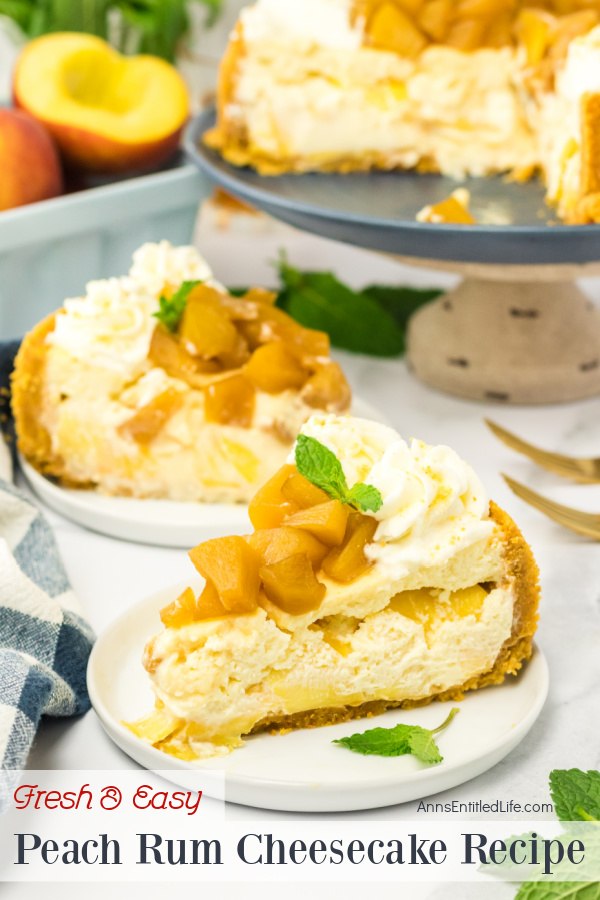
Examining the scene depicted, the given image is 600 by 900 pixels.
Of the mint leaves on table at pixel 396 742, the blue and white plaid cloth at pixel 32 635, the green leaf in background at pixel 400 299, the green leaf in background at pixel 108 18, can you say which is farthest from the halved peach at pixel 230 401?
the green leaf in background at pixel 108 18

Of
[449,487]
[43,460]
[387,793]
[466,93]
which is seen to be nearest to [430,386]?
[466,93]

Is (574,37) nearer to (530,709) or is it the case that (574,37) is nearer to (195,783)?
(530,709)

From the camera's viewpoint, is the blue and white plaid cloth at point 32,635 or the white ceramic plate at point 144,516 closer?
the blue and white plaid cloth at point 32,635

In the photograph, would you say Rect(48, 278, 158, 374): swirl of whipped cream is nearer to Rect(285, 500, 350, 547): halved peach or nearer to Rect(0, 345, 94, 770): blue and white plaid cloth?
Rect(0, 345, 94, 770): blue and white plaid cloth

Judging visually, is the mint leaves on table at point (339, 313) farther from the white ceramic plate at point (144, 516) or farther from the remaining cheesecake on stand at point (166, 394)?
the white ceramic plate at point (144, 516)

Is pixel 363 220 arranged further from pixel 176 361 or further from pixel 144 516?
pixel 144 516

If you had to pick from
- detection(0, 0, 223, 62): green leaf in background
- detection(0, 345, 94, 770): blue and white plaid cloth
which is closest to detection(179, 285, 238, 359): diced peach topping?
detection(0, 345, 94, 770): blue and white plaid cloth
